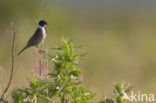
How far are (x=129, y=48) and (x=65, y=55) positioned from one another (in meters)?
9.62

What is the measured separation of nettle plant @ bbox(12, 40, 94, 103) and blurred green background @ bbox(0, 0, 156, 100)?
503mm

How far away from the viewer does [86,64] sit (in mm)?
11039

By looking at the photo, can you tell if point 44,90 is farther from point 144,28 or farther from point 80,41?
point 144,28

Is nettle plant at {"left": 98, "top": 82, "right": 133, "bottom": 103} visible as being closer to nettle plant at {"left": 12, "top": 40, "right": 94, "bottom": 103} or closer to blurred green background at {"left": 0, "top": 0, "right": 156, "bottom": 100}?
nettle plant at {"left": 12, "top": 40, "right": 94, "bottom": 103}

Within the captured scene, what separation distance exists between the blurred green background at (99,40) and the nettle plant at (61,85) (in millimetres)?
503

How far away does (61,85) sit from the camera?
345 cm

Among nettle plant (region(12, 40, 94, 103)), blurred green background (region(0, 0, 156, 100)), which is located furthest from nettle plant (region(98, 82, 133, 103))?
blurred green background (region(0, 0, 156, 100))

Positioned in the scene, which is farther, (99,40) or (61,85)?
(99,40)

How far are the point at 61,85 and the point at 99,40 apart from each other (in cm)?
1103

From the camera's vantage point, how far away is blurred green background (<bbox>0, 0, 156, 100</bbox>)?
31.8ft

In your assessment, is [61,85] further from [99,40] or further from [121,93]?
[99,40]

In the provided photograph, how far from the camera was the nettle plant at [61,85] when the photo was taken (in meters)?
3.39

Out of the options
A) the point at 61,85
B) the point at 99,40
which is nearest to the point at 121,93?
the point at 61,85

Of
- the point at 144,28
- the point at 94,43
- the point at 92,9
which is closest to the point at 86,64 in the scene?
the point at 94,43
